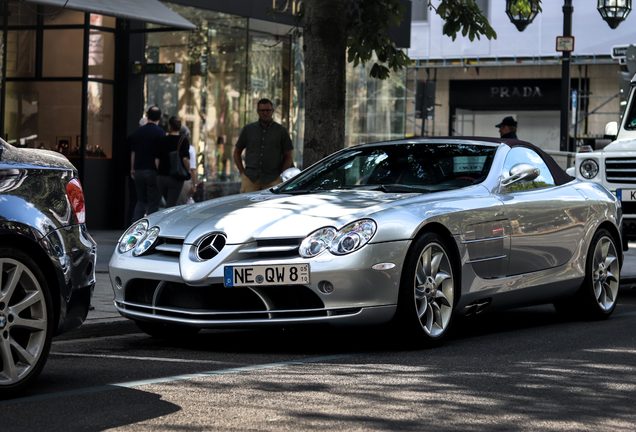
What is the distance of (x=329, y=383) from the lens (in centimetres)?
705

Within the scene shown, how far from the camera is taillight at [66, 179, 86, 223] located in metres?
7.02

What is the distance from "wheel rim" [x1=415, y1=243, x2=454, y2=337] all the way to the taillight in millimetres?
2309

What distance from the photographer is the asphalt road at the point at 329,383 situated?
19.7 feet

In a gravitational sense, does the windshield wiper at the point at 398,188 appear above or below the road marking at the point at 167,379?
above

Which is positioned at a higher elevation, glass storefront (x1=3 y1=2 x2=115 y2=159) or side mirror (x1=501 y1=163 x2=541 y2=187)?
glass storefront (x1=3 y1=2 x2=115 y2=159)

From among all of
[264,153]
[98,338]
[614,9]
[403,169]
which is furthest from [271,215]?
[614,9]

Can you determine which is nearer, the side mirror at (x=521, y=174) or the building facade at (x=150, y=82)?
the side mirror at (x=521, y=174)

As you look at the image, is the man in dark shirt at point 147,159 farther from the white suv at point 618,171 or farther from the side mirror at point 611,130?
the side mirror at point 611,130

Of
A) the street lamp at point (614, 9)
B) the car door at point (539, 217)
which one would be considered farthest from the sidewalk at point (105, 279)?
the street lamp at point (614, 9)

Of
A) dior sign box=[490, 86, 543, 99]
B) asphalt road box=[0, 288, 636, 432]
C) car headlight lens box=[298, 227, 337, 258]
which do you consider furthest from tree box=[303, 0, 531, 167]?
dior sign box=[490, 86, 543, 99]

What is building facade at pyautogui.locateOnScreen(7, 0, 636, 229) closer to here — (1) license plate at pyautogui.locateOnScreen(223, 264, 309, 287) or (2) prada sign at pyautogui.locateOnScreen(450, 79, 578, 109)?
(1) license plate at pyautogui.locateOnScreen(223, 264, 309, 287)

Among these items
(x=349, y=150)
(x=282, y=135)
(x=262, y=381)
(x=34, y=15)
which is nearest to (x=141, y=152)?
(x=282, y=135)

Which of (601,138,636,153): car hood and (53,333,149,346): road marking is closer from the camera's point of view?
(53,333,149,346): road marking

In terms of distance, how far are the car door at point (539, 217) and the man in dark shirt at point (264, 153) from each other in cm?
524
